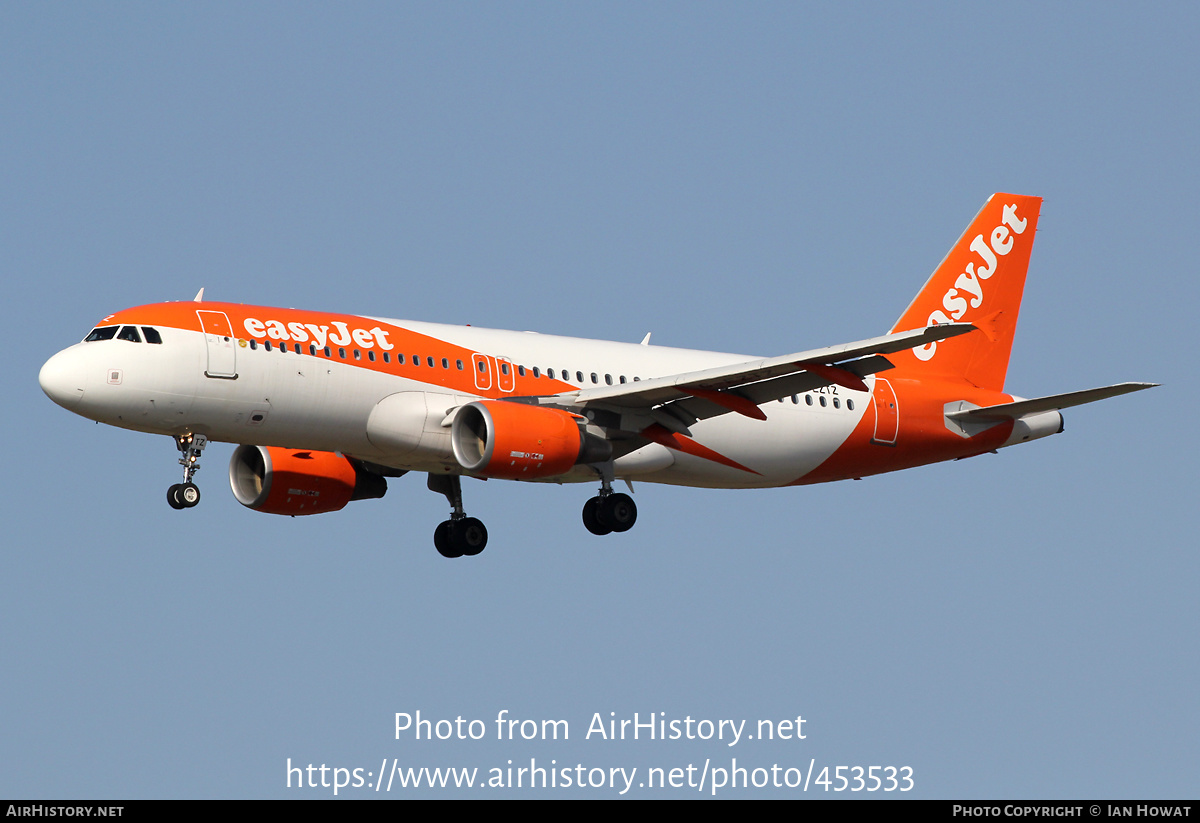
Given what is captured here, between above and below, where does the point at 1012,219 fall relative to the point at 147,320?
above

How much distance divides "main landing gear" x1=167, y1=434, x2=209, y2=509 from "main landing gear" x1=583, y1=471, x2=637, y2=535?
9.02 m

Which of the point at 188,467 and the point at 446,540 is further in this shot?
the point at 446,540

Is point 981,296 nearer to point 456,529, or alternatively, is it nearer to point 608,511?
point 608,511

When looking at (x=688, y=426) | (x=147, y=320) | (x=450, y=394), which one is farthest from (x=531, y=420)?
(x=147, y=320)

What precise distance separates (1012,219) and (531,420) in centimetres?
1799

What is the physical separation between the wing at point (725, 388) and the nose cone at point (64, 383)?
9663 mm

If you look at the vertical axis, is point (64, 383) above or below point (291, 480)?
below

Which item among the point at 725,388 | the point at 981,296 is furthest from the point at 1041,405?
the point at 725,388

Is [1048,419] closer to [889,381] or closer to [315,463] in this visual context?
[889,381]

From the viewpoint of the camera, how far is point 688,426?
1606 inches

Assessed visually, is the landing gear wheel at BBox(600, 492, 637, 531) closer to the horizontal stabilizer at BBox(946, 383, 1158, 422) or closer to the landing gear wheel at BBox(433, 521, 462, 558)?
the landing gear wheel at BBox(433, 521, 462, 558)

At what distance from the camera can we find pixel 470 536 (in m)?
43.0

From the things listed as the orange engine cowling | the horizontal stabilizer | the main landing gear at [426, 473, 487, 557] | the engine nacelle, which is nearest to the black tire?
the main landing gear at [426, 473, 487, 557]

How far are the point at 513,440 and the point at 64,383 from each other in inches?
358
